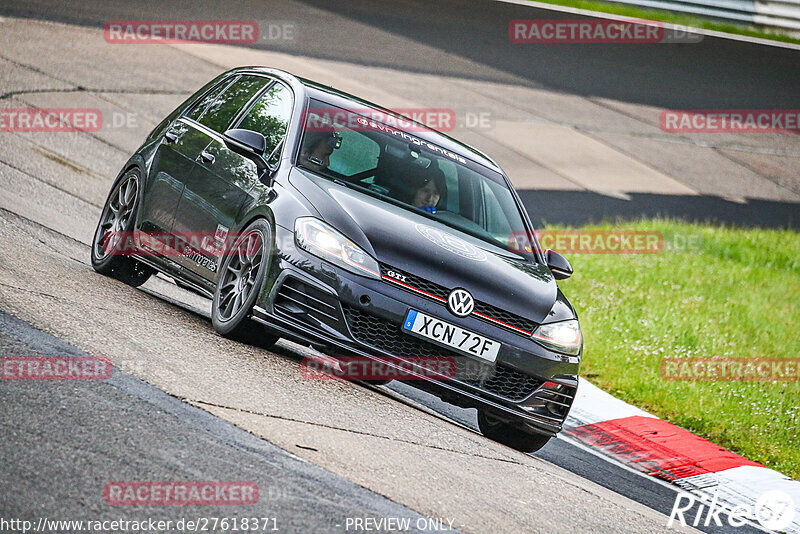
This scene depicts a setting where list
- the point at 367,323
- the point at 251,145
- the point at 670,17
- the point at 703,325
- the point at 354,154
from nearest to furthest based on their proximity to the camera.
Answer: the point at 367,323 < the point at 251,145 < the point at 354,154 < the point at 703,325 < the point at 670,17

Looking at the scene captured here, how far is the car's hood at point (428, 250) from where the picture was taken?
675cm

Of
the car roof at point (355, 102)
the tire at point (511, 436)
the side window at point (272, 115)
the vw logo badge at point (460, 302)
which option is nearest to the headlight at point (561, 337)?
the vw logo badge at point (460, 302)

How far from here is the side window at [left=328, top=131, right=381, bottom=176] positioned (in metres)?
7.58

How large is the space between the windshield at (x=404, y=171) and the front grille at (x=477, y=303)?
95 cm

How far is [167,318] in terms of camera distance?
763 cm

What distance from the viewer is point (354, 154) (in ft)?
25.2

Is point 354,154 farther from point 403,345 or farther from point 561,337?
point 561,337

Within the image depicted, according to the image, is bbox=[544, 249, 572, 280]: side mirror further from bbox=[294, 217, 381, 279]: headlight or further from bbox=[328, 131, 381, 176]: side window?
bbox=[294, 217, 381, 279]: headlight

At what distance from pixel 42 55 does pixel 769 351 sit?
1130 centimetres

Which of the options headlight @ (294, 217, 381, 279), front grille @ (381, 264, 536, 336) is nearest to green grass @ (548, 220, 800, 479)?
front grille @ (381, 264, 536, 336)

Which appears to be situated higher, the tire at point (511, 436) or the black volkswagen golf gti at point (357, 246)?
the black volkswagen golf gti at point (357, 246)

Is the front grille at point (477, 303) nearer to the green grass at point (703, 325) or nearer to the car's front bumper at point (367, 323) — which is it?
the car's front bumper at point (367, 323)

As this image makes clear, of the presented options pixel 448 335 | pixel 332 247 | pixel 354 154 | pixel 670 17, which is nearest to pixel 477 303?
pixel 448 335

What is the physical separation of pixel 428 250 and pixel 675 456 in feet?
9.02
